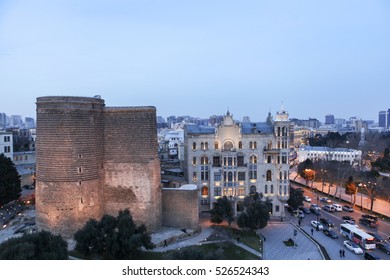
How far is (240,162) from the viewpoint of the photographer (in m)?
32.6

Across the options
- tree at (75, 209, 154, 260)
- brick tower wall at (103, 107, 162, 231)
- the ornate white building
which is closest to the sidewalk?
the ornate white building

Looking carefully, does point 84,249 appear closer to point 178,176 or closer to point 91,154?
point 91,154

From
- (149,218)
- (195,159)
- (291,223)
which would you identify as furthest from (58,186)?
(291,223)

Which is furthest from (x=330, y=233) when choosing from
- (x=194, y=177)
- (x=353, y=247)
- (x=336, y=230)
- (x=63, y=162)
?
(x=63, y=162)

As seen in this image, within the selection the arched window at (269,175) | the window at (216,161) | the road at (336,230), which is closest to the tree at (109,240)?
the road at (336,230)

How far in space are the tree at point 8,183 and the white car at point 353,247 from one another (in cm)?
2928

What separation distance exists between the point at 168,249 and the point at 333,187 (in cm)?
3321

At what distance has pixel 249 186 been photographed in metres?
32.5

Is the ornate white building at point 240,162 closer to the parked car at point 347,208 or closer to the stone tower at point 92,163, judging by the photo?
the parked car at point 347,208

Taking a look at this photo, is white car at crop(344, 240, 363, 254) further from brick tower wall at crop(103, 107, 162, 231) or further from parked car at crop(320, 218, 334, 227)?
brick tower wall at crop(103, 107, 162, 231)

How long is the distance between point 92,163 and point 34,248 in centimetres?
927

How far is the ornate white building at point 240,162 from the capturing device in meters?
32.2

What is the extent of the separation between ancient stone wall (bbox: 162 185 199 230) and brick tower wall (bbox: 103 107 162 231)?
1876 mm

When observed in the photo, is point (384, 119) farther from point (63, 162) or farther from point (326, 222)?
point (63, 162)
